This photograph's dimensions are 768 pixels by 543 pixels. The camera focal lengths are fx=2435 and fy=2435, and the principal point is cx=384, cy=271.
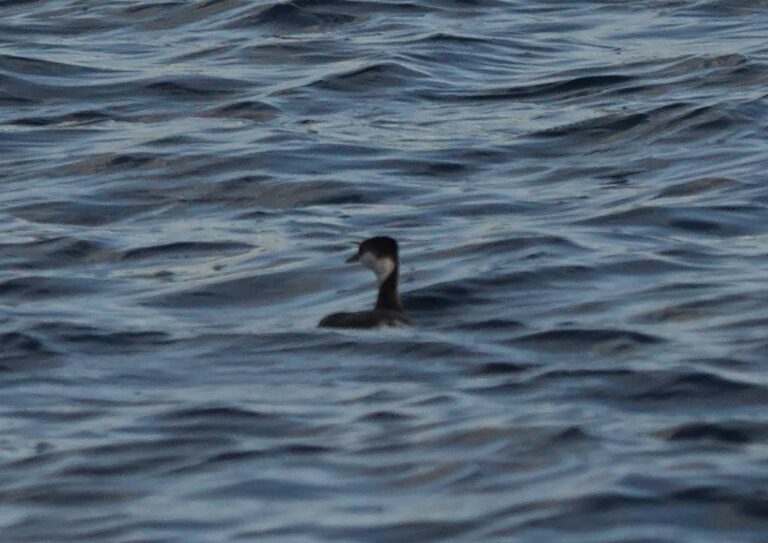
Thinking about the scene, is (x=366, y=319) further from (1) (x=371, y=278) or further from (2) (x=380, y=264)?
(1) (x=371, y=278)

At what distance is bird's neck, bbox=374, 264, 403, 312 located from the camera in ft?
44.8

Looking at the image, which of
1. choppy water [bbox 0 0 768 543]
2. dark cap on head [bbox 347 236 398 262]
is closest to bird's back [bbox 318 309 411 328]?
choppy water [bbox 0 0 768 543]

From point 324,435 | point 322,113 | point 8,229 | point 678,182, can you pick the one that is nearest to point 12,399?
point 324,435

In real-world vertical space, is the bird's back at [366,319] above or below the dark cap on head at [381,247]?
below

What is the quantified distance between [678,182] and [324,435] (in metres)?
7.04

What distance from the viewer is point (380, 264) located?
541 inches

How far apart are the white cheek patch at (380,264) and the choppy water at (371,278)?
1.26 feet

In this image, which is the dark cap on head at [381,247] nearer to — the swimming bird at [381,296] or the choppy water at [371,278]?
the swimming bird at [381,296]

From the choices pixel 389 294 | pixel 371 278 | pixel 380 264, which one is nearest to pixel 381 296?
pixel 389 294

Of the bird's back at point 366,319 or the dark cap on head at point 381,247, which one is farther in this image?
the dark cap on head at point 381,247

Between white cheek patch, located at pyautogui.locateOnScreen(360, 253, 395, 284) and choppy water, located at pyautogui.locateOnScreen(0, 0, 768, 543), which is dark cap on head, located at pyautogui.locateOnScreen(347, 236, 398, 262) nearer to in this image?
white cheek patch, located at pyautogui.locateOnScreen(360, 253, 395, 284)

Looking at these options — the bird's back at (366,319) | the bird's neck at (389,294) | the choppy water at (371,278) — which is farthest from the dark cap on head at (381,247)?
the choppy water at (371,278)

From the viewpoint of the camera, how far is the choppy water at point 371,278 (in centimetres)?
1050

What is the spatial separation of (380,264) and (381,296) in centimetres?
18
